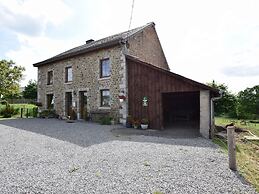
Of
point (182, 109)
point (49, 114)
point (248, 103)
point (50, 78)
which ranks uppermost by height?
point (50, 78)

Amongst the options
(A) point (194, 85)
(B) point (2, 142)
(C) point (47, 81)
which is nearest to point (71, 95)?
(C) point (47, 81)

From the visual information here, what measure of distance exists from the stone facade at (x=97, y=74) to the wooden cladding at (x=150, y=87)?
Result: 1.48ft

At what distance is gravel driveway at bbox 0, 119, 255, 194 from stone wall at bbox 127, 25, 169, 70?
816 cm

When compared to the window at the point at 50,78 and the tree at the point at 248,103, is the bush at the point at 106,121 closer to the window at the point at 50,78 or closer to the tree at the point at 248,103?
the window at the point at 50,78

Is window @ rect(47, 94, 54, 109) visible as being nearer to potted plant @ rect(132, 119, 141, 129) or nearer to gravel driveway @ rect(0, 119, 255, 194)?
potted plant @ rect(132, 119, 141, 129)

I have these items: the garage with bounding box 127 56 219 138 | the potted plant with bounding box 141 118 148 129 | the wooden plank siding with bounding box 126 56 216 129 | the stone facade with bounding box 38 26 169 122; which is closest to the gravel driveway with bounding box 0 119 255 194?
the garage with bounding box 127 56 219 138

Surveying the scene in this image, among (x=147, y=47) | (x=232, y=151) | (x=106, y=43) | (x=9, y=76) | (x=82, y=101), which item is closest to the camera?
(x=232, y=151)

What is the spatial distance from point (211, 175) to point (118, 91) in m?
8.85

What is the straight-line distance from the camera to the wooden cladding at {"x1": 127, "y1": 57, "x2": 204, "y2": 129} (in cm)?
1020

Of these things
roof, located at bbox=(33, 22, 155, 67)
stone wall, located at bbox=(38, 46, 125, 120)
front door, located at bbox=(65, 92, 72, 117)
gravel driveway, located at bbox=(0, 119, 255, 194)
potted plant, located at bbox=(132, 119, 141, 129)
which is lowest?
gravel driveway, located at bbox=(0, 119, 255, 194)

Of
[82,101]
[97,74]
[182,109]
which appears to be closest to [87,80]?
[97,74]

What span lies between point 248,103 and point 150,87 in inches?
820

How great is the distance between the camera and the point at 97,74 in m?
13.9

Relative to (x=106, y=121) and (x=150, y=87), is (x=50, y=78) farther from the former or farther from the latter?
(x=150, y=87)
